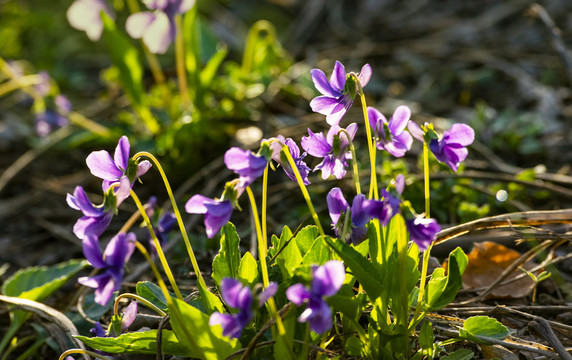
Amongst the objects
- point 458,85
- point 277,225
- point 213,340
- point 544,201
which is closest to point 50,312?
point 213,340

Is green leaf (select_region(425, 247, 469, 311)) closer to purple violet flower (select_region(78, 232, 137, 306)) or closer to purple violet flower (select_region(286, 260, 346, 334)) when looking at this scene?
purple violet flower (select_region(286, 260, 346, 334))

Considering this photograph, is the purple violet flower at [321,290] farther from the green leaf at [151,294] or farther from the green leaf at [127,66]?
the green leaf at [127,66]

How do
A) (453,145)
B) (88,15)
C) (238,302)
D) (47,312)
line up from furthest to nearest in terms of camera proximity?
(88,15) → (47,312) → (453,145) → (238,302)

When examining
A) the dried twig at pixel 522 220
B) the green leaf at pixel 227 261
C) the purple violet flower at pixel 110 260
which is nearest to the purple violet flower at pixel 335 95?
the green leaf at pixel 227 261

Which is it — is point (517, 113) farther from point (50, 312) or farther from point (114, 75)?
point (50, 312)

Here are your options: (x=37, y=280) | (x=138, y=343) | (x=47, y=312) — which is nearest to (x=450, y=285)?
(x=138, y=343)

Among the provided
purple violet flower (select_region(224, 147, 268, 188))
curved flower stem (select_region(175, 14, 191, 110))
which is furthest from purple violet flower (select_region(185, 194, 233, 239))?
curved flower stem (select_region(175, 14, 191, 110))

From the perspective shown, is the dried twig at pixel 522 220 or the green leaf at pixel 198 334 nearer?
the green leaf at pixel 198 334

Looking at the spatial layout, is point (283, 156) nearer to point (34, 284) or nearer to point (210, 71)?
point (34, 284)
